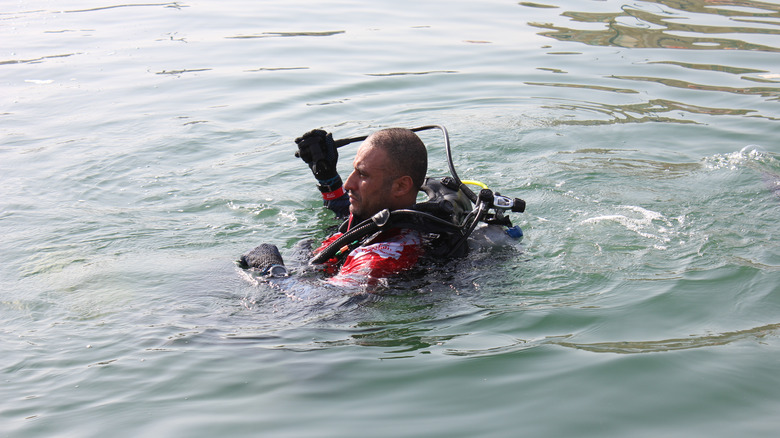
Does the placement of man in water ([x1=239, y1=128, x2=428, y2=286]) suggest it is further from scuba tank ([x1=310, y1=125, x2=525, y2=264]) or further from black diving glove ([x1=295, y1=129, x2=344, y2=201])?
black diving glove ([x1=295, y1=129, x2=344, y2=201])

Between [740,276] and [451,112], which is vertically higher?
[451,112]

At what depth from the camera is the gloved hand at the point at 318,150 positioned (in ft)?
15.4

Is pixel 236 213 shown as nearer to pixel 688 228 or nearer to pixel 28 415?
pixel 28 415

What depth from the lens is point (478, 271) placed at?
4.12 metres

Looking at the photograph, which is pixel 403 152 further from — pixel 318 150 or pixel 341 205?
pixel 341 205

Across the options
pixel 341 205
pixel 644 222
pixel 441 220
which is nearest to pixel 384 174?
pixel 441 220

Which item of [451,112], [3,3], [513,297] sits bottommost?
[513,297]

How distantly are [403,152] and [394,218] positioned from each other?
0.49 metres

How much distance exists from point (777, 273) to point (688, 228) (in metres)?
0.84

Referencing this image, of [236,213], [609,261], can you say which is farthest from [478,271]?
[236,213]

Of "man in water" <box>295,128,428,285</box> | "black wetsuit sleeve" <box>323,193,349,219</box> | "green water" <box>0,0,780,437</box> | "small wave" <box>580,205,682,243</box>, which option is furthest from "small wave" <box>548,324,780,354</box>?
"black wetsuit sleeve" <box>323,193,349,219</box>

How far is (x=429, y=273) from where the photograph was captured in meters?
3.99

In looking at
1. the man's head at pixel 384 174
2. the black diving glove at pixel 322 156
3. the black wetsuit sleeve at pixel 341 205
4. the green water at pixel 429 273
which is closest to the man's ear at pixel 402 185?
the man's head at pixel 384 174

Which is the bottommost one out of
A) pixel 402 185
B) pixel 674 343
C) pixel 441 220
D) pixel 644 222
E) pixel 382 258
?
pixel 674 343
